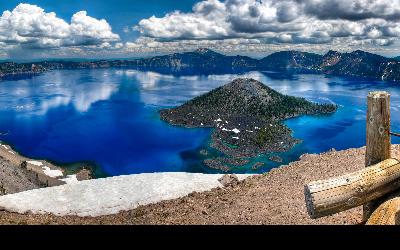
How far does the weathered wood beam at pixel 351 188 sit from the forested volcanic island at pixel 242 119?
297 ft

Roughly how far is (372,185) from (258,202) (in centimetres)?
1487

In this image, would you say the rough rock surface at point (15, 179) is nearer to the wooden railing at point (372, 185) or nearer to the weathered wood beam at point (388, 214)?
the wooden railing at point (372, 185)

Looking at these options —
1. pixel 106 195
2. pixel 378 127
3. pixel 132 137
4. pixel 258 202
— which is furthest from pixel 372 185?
pixel 132 137

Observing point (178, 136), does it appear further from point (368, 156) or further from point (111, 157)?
point (368, 156)

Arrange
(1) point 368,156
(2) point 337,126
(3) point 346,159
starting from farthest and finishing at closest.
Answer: (2) point 337,126 < (3) point 346,159 < (1) point 368,156

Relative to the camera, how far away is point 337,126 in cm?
15300

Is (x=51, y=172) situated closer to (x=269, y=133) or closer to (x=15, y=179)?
(x=15, y=179)

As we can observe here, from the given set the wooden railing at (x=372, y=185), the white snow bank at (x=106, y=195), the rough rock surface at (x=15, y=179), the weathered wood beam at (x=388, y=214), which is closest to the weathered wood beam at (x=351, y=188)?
the wooden railing at (x=372, y=185)

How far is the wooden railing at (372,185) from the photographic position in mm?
4047

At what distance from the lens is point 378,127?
16.1 feet

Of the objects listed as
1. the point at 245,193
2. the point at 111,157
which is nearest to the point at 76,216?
the point at 245,193

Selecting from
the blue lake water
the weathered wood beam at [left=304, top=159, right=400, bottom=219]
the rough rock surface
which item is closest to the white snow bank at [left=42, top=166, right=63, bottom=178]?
the rough rock surface

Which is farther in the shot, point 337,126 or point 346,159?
point 337,126
